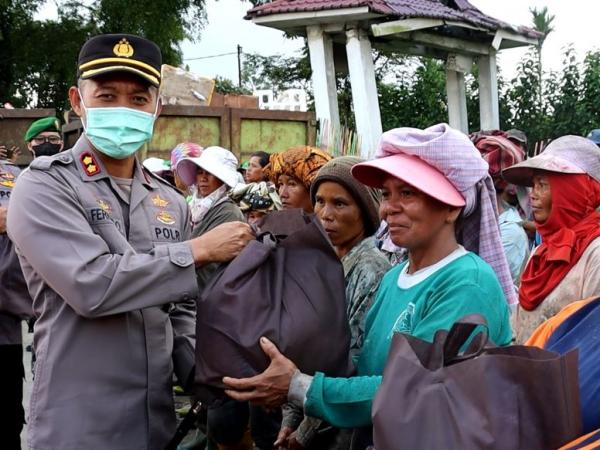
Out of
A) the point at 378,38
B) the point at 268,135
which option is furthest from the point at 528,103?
the point at 268,135

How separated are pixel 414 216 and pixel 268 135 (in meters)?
7.51

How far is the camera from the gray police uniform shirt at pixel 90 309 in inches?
85.6

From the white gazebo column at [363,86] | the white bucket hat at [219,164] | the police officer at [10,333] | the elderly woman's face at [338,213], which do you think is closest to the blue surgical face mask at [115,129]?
the elderly woman's face at [338,213]

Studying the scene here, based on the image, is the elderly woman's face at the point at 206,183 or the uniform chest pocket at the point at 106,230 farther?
the elderly woman's face at the point at 206,183

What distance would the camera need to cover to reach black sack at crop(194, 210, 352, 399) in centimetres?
210

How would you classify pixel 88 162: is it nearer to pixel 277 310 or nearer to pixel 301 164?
pixel 277 310

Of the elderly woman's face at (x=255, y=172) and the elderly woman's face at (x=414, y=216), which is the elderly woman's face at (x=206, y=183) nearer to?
the elderly woman's face at (x=255, y=172)

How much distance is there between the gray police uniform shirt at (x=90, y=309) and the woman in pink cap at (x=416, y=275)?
1.22 ft

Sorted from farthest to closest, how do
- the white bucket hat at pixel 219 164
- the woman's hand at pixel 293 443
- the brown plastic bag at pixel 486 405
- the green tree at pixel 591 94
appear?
the green tree at pixel 591 94
the white bucket hat at pixel 219 164
the woman's hand at pixel 293 443
the brown plastic bag at pixel 486 405

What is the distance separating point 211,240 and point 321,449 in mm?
975

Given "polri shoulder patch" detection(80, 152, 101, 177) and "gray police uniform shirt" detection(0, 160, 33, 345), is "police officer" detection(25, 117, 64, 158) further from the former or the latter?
"polri shoulder patch" detection(80, 152, 101, 177)

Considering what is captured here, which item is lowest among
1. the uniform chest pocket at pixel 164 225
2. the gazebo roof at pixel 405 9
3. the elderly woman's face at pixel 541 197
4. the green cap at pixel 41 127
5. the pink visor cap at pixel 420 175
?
the elderly woman's face at pixel 541 197

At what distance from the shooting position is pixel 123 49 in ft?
8.21

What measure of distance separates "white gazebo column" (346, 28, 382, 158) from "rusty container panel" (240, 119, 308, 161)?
6.86ft
